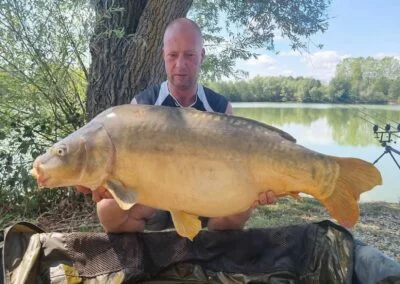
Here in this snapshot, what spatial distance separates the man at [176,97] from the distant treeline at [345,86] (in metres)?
12.5

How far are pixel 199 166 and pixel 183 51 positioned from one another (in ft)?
2.08

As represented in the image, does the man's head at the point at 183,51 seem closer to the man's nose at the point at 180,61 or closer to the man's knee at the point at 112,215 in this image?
the man's nose at the point at 180,61

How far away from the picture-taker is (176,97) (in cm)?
180

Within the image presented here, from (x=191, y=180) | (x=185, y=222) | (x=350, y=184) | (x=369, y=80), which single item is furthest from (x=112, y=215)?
(x=369, y=80)

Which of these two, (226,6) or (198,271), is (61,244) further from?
(226,6)

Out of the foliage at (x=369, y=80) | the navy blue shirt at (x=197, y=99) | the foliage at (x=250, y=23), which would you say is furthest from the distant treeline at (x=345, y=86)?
the navy blue shirt at (x=197, y=99)

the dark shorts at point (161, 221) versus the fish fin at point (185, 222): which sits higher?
the fish fin at point (185, 222)

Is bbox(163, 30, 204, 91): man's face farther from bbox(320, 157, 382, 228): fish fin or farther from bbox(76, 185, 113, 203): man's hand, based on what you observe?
bbox(320, 157, 382, 228): fish fin

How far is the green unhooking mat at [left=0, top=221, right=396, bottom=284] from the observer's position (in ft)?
5.08

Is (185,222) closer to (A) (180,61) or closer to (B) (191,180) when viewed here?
(B) (191,180)

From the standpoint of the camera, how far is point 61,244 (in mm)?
1582

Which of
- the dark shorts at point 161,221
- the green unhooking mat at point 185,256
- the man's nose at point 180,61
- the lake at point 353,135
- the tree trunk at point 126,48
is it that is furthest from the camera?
the lake at point 353,135

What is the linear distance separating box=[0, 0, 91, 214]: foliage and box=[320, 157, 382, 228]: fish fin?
202cm

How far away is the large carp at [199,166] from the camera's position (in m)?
1.19
